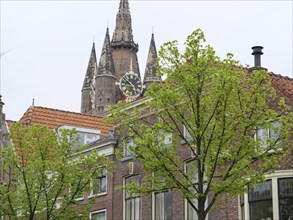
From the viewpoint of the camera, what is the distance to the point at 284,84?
25750 millimetres

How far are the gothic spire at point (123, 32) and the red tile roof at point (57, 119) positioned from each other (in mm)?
112170

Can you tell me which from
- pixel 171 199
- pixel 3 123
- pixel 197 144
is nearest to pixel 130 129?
pixel 197 144

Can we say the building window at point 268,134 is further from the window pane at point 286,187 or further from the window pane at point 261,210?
the window pane at point 261,210

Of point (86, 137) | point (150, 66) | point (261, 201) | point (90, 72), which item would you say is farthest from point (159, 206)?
point (90, 72)

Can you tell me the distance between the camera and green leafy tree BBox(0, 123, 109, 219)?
2562 cm

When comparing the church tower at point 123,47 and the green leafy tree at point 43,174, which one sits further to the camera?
the church tower at point 123,47

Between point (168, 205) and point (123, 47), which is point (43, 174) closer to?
point (168, 205)

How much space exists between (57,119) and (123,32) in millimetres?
114687

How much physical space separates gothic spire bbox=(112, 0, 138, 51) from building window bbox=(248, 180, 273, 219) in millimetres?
129915

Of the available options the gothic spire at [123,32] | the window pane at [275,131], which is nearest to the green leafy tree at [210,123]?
the window pane at [275,131]

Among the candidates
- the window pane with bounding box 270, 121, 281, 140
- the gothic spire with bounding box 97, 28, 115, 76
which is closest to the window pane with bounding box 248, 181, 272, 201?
the window pane with bounding box 270, 121, 281, 140

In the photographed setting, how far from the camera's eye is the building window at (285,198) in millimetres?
23406

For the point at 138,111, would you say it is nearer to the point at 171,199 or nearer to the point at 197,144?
the point at 197,144

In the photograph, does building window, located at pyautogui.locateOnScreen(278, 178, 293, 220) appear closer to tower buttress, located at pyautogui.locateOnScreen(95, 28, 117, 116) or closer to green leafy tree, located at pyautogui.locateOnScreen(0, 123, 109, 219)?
green leafy tree, located at pyautogui.locateOnScreen(0, 123, 109, 219)
